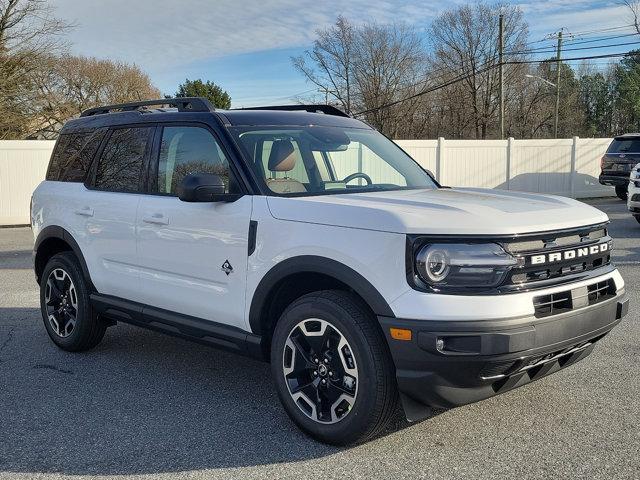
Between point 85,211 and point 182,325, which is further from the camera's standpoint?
point 85,211

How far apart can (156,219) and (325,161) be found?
124cm

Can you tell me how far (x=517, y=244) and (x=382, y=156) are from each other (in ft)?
6.30

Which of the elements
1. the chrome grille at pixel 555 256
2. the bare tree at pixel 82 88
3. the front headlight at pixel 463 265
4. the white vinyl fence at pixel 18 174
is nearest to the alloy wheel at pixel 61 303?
the front headlight at pixel 463 265

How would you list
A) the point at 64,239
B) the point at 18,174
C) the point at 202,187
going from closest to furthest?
the point at 202,187 < the point at 64,239 < the point at 18,174

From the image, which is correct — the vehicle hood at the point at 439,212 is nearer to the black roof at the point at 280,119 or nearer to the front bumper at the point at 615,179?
the black roof at the point at 280,119

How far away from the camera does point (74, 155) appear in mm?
5680

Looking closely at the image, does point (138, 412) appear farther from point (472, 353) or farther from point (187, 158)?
point (472, 353)

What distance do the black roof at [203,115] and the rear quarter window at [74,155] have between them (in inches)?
3.1

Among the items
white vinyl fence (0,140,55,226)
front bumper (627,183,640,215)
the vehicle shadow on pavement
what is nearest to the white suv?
the vehicle shadow on pavement

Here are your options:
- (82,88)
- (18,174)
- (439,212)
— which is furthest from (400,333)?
(82,88)

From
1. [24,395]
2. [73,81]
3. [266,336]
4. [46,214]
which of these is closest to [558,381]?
[266,336]

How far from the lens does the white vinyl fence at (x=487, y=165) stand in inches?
663

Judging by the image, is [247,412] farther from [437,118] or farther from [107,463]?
[437,118]

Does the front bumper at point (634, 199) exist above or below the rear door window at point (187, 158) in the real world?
below
